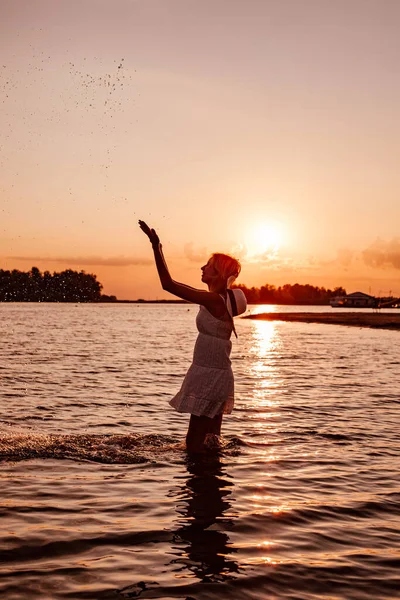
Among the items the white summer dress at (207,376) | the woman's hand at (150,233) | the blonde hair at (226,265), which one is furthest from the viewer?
the white summer dress at (207,376)

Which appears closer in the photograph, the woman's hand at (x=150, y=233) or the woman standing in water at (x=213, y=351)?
the woman's hand at (x=150, y=233)

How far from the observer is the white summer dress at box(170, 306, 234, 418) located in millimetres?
8523

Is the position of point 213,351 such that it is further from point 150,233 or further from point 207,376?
point 150,233

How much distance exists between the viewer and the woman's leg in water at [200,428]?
8.88 meters

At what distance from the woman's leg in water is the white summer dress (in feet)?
0.83

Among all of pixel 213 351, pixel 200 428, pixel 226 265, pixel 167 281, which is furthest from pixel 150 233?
pixel 200 428

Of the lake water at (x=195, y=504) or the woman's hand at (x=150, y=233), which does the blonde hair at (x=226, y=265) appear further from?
the lake water at (x=195, y=504)

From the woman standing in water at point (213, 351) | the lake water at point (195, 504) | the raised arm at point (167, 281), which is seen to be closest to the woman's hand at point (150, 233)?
the raised arm at point (167, 281)

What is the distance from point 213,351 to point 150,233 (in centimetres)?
205

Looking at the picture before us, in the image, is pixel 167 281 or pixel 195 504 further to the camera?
pixel 195 504

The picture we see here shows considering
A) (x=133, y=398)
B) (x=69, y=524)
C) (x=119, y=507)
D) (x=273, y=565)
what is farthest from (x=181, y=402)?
(x=133, y=398)

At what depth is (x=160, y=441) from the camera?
1145 centimetres

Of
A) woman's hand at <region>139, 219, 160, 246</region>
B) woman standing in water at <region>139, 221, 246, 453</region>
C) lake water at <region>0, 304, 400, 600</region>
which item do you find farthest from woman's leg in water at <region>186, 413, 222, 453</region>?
woman's hand at <region>139, 219, 160, 246</region>

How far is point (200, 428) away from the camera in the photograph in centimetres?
896
